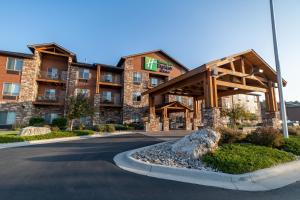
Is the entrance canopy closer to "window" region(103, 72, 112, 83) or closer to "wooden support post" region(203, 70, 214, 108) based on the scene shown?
"wooden support post" region(203, 70, 214, 108)

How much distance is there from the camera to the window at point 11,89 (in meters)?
21.8

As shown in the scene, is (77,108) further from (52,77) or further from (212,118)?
(212,118)

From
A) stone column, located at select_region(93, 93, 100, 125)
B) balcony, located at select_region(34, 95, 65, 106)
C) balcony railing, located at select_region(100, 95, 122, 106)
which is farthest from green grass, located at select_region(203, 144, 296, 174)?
balcony, located at select_region(34, 95, 65, 106)

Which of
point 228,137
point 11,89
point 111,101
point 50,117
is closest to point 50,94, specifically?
point 50,117

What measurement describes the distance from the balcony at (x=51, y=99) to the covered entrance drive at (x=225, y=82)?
41.5ft

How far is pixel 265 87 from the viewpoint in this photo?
1630 centimetres

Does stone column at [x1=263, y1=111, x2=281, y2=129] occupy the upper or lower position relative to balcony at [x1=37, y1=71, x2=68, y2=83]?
lower

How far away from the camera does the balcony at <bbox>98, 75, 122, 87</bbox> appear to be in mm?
26069

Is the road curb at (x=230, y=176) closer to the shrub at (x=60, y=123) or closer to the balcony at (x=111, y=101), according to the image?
the shrub at (x=60, y=123)

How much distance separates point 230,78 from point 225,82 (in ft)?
10.7

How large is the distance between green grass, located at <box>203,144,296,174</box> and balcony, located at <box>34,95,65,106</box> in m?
22.6

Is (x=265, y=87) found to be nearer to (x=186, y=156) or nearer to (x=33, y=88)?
(x=186, y=156)

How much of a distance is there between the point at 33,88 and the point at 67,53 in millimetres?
6656

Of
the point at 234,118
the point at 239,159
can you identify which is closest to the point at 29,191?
the point at 239,159
